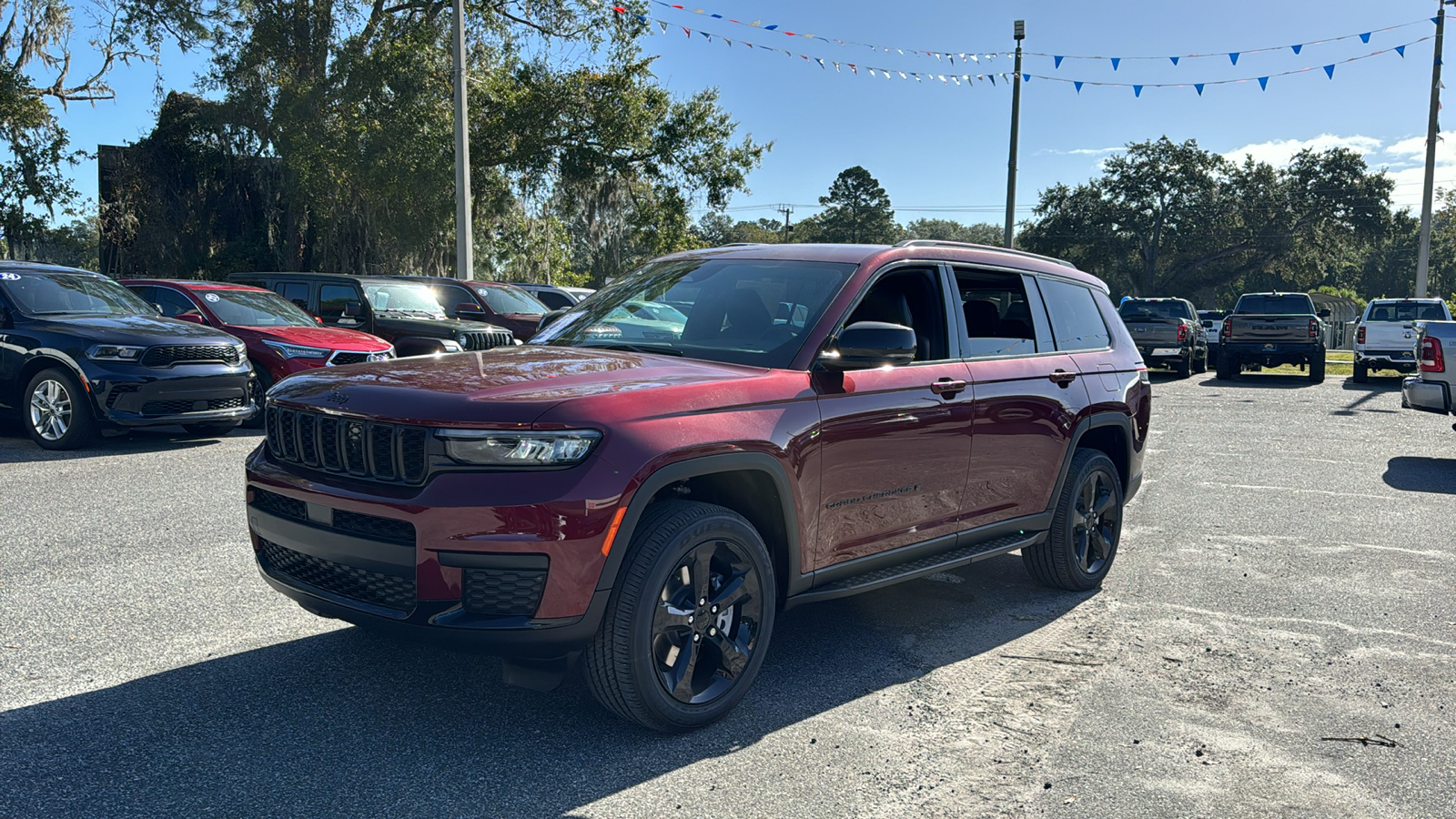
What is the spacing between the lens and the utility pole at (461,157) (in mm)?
18750

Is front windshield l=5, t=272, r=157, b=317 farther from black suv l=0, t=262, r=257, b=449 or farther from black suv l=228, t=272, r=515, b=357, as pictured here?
black suv l=228, t=272, r=515, b=357

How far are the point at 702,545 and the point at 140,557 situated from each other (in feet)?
12.4

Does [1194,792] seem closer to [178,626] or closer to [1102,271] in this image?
[178,626]

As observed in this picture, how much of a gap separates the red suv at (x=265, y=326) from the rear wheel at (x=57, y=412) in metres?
2.03

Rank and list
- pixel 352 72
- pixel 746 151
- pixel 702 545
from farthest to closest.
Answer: pixel 746 151
pixel 352 72
pixel 702 545

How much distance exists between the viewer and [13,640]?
A: 438cm

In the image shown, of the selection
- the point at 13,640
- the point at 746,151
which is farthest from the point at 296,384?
the point at 746,151

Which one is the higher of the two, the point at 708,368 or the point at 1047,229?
the point at 1047,229

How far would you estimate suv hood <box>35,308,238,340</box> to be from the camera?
9.57m

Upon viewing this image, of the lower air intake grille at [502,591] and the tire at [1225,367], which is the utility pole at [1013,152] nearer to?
the tire at [1225,367]

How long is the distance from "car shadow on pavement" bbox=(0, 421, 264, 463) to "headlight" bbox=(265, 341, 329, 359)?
91cm

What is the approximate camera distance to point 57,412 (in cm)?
953

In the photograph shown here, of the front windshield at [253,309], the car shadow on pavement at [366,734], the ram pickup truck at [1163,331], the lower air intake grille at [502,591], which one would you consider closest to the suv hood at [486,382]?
the lower air intake grille at [502,591]

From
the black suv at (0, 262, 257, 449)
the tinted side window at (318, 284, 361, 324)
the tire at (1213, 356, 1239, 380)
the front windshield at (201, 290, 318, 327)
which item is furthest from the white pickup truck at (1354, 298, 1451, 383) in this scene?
the black suv at (0, 262, 257, 449)
